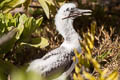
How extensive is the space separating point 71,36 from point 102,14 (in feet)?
5.73

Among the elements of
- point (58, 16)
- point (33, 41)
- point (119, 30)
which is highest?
point (58, 16)

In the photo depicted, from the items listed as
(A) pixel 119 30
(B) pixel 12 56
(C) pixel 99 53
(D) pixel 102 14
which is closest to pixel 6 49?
(B) pixel 12 56

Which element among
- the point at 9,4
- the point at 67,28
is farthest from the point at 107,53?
the point at 9,4

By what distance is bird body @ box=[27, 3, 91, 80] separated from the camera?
2199 millimetres

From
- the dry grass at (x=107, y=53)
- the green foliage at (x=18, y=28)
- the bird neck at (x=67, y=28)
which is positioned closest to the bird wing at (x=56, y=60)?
the bird neck at (x=67, y=28)

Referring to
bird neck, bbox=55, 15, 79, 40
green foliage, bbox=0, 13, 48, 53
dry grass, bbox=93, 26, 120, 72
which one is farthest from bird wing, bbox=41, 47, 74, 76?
dry grass, bbox=93, 26, 120, 72

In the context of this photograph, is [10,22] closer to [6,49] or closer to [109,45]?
[6,49]


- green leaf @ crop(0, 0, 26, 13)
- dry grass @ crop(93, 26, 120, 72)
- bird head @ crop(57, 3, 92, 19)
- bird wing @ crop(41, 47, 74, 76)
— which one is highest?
green leaf @ crop(0, 0, 26, 13)

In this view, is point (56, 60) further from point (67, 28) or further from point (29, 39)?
point (29, 39)

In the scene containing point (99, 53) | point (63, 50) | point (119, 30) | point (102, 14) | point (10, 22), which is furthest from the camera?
point (102, 14)

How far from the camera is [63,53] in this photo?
2.23 m

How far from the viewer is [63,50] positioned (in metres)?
2.25

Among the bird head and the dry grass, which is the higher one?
the bird head

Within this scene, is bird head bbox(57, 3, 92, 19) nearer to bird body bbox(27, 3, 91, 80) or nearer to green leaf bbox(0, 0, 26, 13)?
bird body bbox(27, 3, 91, 80)
